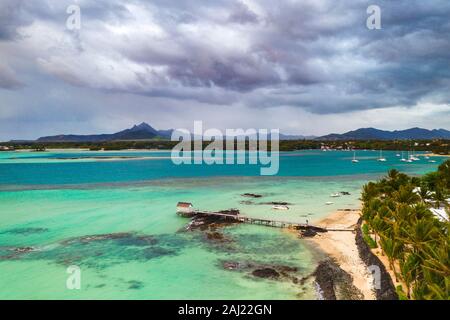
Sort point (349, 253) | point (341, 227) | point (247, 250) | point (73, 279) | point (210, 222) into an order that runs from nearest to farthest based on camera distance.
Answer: point (73, 279) < point (349, 253) < point (247, 250) < point (341, 227) < point (210, 222)

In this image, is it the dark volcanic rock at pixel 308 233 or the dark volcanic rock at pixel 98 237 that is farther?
the dark volcanic rock at pixel 308 233

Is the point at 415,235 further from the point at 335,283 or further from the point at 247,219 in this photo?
the point at 247,219

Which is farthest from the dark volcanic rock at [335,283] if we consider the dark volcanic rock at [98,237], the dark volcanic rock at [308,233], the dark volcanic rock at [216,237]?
the dark volcanic rock at [98,237]

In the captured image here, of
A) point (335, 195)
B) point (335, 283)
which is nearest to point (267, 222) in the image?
point (335, 283)

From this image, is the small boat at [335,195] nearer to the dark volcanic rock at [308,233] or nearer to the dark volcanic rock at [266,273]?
the dark volcanic rock at [308,233]
